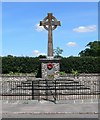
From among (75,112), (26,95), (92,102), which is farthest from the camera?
(26,95)

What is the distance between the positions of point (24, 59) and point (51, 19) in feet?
37.0

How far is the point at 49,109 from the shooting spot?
12.0m

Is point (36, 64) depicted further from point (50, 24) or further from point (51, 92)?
point (51, 92)

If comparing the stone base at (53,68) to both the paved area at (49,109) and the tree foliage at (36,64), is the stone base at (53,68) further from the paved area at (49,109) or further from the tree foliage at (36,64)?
the paved area at (49,109)

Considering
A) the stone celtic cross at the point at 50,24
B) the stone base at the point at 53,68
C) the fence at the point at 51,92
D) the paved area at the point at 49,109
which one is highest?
the stone celtic cross at the point at 50,24

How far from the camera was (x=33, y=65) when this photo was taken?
3450 cm

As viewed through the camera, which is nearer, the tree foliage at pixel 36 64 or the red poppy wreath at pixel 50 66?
the red poppy wreath at pixel 50 66

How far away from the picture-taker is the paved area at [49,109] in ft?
35.6

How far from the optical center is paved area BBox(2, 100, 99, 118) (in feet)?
35.6

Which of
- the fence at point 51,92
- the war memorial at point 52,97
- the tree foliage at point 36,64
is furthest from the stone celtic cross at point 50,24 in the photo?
the tree foliage at point 36,64

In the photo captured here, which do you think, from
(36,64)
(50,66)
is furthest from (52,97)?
(36,64)

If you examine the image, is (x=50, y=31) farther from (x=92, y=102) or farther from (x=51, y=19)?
(x=92, y=102)

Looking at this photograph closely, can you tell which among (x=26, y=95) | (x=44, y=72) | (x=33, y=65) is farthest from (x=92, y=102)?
(x=33, y=65)

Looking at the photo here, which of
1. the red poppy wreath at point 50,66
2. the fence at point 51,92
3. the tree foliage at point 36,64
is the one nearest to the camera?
the fence at point 51,92
